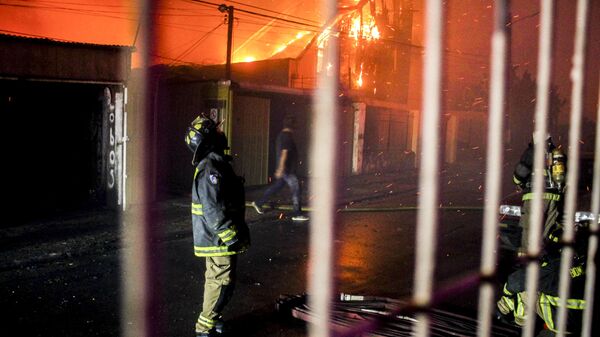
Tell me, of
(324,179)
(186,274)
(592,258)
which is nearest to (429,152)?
(324,179)

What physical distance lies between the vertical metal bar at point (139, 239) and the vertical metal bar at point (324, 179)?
0.61 meters

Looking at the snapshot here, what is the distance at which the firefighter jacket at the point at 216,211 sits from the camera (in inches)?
157

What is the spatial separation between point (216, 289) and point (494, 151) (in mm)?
2987

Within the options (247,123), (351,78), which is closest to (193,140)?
(247,123)

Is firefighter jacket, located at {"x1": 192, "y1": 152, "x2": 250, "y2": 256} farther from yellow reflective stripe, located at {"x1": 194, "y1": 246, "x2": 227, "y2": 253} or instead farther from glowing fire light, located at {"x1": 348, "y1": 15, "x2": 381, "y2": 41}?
glowing fire light, located at {"x1": 348, "y1": 15, "x2": 381, "y2": 41}

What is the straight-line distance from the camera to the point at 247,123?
13.9 m

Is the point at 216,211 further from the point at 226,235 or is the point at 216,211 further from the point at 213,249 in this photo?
the point at 213,249

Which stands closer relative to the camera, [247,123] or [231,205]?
[231,205]

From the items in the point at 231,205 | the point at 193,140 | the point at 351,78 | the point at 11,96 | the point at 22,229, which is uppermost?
the point at 351,78

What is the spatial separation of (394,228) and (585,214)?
3.16m

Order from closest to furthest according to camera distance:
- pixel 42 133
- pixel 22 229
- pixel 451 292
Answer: pixel 451 292, pixel 22 229, pixel 42 133

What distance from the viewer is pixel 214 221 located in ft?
13.0

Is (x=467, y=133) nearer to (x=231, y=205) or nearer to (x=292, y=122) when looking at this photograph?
(x=292, y=122)

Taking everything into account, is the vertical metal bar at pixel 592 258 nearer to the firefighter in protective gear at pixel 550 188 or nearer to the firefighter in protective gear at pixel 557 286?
the firefighter in protective gear at pixel 557 286
